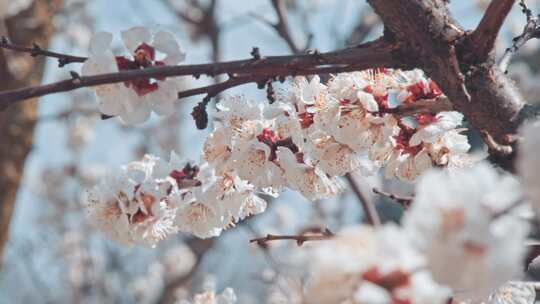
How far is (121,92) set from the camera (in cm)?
90

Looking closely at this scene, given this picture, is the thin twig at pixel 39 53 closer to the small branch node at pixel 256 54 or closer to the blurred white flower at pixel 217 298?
the small branch node at pixel 256 54

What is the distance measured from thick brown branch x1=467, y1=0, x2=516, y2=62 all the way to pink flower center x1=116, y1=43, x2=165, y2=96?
15.2 inches

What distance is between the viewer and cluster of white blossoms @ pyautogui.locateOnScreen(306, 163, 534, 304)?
1.57ft

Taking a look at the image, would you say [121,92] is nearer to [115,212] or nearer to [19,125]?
[115,212]

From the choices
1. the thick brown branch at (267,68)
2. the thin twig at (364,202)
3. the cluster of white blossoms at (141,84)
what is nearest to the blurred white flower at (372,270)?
the thick brown branch at (267,68)

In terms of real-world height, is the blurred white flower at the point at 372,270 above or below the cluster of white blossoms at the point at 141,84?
below

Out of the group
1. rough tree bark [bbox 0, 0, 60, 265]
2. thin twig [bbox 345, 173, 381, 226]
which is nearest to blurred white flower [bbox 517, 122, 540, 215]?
thin twig [bbox 345, 173, 381, 226]

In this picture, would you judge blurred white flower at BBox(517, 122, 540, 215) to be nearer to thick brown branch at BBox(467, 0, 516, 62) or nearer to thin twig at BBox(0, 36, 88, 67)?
thick brown branch at BBox(467, 0, 516, 62)

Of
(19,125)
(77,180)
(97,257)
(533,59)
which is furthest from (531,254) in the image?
(533,59)

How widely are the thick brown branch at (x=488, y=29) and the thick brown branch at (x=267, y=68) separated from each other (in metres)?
0.09

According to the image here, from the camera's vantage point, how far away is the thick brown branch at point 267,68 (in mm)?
710

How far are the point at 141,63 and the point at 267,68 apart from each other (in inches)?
7.6

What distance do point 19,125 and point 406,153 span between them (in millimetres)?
2334

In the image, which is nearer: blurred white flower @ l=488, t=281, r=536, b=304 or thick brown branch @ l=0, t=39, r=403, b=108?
thick brown branch @ l=0, t=39, r=403, b=108
